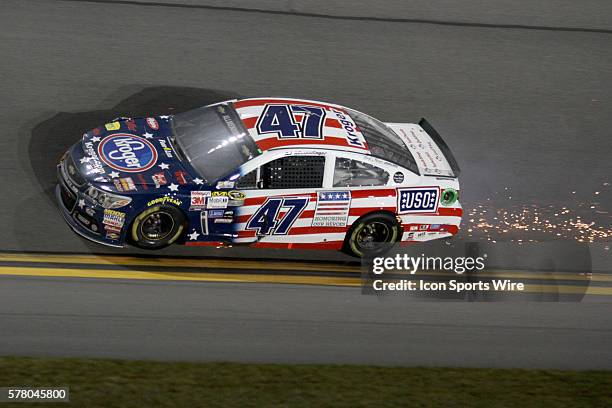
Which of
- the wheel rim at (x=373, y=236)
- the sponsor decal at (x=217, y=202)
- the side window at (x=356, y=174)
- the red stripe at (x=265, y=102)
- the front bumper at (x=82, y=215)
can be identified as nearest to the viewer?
the front bumper at (x=82, y=215)

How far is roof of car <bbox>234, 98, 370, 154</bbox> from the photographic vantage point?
38.5 feet

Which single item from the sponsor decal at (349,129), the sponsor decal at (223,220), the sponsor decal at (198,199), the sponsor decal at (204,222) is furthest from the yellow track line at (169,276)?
the sponsor decal at (349,129)

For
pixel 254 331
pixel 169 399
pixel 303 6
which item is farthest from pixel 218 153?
pixel 303 6

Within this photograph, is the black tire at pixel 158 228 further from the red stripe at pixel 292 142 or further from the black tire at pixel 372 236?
the black tire at pixel 372 236

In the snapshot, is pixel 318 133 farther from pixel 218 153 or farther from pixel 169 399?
pixel 169 399

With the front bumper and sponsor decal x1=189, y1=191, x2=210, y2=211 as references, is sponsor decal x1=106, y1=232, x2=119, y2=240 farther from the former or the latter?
sponsor decal x1=189, y1=191, x2=210, y2=211

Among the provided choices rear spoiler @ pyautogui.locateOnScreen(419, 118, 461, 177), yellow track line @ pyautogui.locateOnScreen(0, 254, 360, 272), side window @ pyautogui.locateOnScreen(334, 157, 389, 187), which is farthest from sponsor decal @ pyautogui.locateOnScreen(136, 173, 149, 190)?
rear spoiler @ pyautogui.locateOnScreen(419, 118, 461, 177)

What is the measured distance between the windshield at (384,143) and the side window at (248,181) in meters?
1.57

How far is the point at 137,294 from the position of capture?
11.4 meters

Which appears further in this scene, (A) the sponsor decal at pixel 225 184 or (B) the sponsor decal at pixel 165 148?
(B) the sponsor decal at pixel 165 148

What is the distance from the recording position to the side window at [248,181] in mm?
11445

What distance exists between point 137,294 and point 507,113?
6.74 m

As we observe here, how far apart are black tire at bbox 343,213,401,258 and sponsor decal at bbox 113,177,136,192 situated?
2754mm

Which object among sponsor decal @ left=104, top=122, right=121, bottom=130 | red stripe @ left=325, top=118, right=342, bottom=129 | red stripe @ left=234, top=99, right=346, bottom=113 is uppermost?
red stripe @ left=234, top=99, right=346, bottom=113
